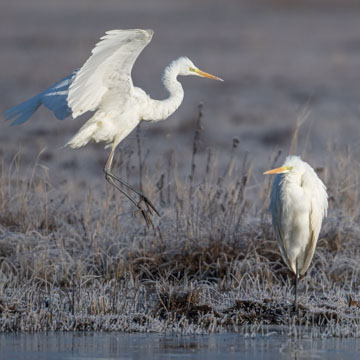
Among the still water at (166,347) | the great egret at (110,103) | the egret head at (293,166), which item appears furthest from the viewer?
the great egret at (110,103)

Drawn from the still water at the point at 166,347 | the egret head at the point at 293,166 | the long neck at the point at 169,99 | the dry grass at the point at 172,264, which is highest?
the long neck at the point at 169,99

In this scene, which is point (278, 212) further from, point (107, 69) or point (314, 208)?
point (107, 69)

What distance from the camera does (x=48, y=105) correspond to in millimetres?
8180

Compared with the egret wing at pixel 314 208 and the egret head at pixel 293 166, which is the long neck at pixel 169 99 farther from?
the egret wing at pixel 314 208

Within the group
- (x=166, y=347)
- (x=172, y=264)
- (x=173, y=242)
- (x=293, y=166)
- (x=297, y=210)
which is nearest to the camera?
(x=166, y=347)

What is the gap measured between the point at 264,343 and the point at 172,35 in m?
33.0

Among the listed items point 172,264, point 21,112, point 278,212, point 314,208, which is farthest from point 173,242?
point 21,112

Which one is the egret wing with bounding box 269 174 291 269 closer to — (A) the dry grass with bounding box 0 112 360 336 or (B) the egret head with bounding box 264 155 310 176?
(B) the egret head with bounding box 264 155 310 176

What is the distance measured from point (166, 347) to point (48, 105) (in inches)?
123

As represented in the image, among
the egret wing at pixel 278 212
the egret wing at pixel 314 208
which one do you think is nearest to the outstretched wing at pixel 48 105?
the egret wing at pixel 278 212

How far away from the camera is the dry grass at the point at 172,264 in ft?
21.6

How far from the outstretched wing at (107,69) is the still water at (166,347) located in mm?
2148

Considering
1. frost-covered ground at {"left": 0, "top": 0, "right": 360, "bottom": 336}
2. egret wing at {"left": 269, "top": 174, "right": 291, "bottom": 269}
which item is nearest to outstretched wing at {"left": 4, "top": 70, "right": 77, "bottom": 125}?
frost-covered ground at {"left": 0, "top": 0, "right": 360, "bottom": 336}

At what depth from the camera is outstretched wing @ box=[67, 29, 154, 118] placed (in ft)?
23.0
